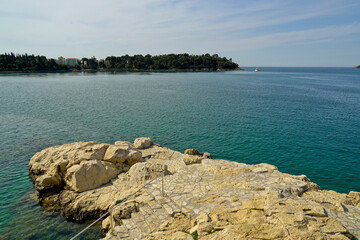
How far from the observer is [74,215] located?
14.7m

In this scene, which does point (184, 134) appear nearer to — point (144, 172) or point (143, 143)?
point (143, 143)

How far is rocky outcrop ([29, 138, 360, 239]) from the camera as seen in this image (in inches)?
354

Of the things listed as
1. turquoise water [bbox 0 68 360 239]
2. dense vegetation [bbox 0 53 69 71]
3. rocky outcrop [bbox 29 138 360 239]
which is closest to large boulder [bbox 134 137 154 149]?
rocky outcrop [bbox 29 138 360 239]

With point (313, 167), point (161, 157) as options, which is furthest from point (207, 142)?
point (313, 167)

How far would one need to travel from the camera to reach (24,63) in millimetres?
147125

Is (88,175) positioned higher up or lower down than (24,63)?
lower down

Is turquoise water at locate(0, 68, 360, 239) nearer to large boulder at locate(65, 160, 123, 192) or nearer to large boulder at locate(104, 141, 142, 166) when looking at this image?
large boulder at locate(65, 160, 123, 192)

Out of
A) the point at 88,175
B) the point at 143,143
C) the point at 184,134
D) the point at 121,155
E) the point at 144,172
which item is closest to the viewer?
the point at 144,172

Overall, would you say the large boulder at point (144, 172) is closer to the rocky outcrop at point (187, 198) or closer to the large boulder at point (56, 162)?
the rocky outcrop at point (187, 198)

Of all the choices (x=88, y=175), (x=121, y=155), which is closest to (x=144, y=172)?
(x=121, y=155)

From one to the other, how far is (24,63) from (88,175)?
171m

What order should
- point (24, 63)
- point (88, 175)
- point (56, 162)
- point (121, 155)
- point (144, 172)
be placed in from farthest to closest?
point (24, 63)
point (56, 162)
point (121, 155)
point (88, 175)
point (144, 172)

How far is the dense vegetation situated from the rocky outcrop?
16088 centimetres

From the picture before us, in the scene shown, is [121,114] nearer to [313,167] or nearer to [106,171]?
[106,171]
